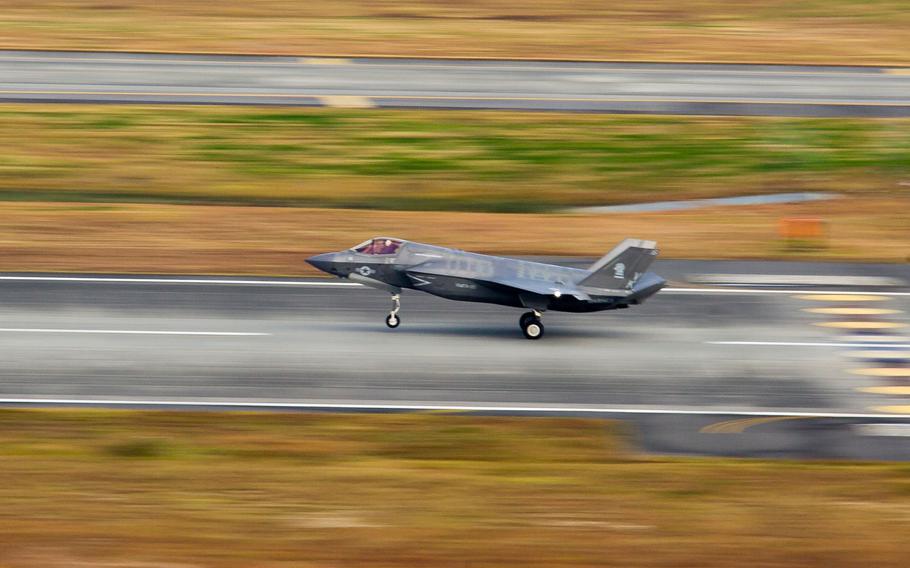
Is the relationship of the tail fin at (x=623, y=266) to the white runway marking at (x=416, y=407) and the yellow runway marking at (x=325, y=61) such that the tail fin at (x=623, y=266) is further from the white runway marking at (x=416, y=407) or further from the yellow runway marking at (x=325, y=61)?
the yellow runway marking at (x=325, y=61)

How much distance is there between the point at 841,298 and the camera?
30.8m

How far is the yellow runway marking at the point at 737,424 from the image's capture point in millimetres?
22484

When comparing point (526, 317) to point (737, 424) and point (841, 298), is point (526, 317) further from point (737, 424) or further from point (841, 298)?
point (841, 298)

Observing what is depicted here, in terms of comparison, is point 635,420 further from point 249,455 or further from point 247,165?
point 247,165

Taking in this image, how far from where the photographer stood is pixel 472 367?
25.9 metres

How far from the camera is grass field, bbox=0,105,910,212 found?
129 ft

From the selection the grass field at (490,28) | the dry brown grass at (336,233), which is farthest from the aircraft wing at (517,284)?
the grass field at (490,28)

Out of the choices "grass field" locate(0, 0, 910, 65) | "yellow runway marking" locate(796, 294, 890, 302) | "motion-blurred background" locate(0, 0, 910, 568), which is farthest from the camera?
"grass field" locate(0, 0, 910, 65)

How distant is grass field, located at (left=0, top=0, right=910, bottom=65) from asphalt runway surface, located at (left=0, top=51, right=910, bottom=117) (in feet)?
7.00

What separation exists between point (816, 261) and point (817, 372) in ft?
28.2

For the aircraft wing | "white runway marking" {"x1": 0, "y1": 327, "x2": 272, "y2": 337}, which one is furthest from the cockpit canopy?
"white runway marking" {"x1": 0, "y1": 327, "x2": 272, "y2": 337}

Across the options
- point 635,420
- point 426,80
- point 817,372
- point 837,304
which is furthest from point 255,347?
point 426,80

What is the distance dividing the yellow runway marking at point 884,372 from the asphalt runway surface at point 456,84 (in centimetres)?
2311

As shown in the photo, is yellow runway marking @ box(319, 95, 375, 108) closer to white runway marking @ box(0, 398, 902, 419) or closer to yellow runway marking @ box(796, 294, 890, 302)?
yellow runway marking @ box(796, 294, 890, 302)
